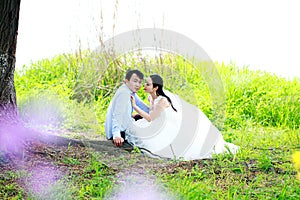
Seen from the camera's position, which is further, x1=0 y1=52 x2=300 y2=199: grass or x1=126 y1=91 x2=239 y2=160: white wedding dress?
x1=126 y1=91 x2=239 y2=160: white wedding dress

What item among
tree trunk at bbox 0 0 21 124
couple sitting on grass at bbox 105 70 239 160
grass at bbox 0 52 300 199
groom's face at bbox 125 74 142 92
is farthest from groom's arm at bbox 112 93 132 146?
tree trunk at bbox 0 0 21 124

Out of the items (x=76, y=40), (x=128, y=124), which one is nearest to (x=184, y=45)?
(x=76, y=40)

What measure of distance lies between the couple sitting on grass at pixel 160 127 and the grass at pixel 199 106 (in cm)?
32

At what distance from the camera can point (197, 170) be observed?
173 inches

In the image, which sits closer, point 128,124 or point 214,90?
point 128,124

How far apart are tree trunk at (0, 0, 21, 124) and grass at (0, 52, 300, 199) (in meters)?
0.56

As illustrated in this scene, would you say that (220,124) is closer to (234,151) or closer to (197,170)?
(234,151)

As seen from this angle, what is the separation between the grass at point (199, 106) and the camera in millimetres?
3977

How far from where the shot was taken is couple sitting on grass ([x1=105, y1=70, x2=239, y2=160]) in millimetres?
5066

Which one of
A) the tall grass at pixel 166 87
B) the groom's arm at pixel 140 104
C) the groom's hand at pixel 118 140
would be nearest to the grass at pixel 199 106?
the tall grass at pixel 166 87

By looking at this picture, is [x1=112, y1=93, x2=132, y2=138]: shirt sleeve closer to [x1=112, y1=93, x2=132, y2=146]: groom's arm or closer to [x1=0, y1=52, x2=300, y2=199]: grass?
[x1=112, y1=93, x2=132, y2=146]: groom's arm

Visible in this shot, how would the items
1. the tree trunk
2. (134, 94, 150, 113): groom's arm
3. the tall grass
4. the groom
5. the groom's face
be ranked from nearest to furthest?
1. the tree trunk
2. the groom
3. the groom's face
4. (134, 94, 150, 113): groom's arm
5. the tall grass

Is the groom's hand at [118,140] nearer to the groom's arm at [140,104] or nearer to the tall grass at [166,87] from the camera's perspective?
the groom's arm at [140,104]

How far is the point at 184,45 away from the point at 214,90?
3.93 ft
